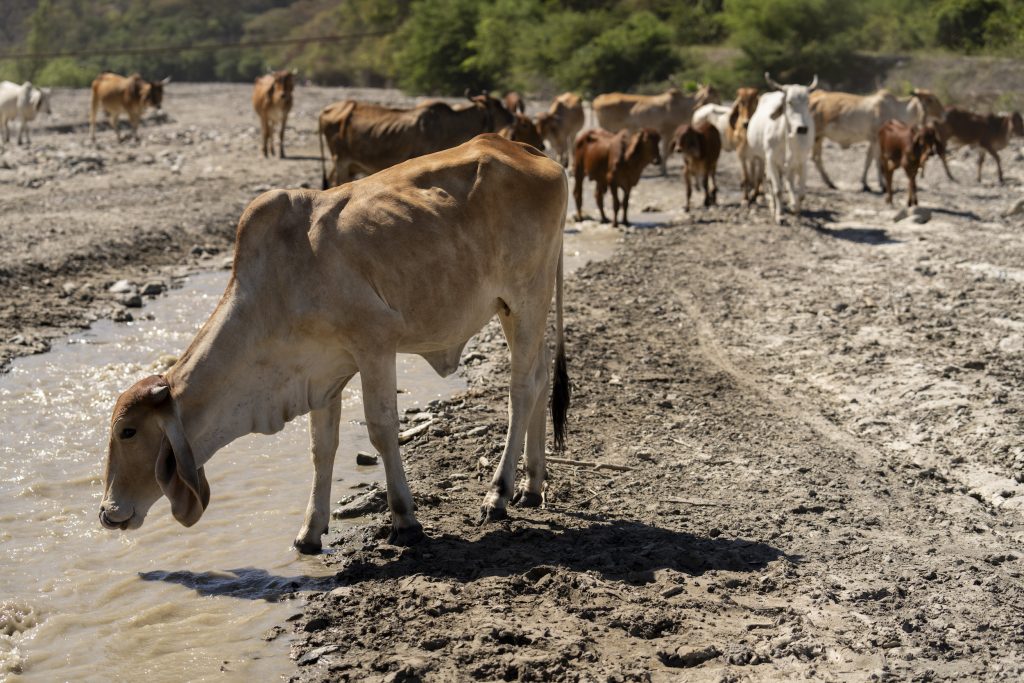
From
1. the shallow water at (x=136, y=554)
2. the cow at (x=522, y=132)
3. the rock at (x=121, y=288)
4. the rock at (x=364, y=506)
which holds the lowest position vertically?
the shallow water at (x=136, y=554)

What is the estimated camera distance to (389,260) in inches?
237

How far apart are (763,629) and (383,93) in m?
40.9

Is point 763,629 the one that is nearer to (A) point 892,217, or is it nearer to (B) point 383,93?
(A) point 892,217

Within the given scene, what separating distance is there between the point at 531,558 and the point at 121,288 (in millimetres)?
8207

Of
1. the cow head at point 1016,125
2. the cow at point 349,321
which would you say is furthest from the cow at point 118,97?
the cow at point 349,321

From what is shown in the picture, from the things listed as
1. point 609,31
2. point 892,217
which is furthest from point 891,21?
point 892,217

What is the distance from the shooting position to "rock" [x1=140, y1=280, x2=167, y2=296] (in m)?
12.9

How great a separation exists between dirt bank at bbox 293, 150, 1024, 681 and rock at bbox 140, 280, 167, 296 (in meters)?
4.38

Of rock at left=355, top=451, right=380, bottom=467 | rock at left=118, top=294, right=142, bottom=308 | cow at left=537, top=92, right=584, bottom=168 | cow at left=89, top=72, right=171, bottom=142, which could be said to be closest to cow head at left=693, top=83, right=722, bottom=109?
cow at left=537, top=92, right=584, bottom=168

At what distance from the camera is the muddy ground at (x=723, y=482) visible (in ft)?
16.6

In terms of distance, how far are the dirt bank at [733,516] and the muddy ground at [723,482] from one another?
0.02 metres

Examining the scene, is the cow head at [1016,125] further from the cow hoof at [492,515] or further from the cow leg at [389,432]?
the cow leg at [389,432]

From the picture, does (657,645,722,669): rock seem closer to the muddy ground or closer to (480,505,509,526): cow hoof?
the muddy ground

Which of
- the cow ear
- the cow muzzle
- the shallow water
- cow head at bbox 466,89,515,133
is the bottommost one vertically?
the shallow water
